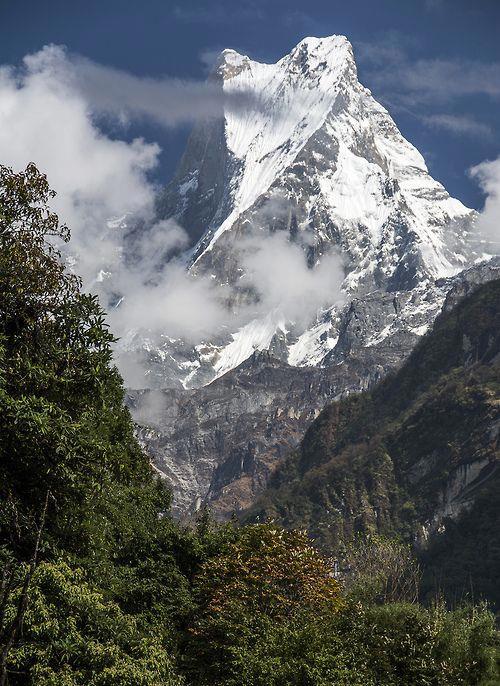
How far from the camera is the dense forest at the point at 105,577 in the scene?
25062mm

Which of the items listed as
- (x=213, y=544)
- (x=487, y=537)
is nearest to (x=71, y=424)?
(x=213, y=544)

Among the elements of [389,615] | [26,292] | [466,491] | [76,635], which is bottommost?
[76,635]

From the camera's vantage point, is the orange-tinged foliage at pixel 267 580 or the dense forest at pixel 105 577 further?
the orange-tinged foliage at pixel 267 580

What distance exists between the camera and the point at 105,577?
3681 cm

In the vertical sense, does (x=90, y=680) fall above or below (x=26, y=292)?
below

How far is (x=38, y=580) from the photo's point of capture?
26875mm

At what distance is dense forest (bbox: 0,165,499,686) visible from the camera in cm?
2506

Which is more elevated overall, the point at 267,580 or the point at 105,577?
the point at 267,580

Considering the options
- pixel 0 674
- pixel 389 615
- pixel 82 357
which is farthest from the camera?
pixel 389 615

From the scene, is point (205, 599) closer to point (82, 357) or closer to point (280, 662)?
point (280, 662)

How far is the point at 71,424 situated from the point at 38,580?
211 inches

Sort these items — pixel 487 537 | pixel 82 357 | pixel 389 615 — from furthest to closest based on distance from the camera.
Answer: pixel 487 537 → pixel 389 615 → pixel 82 357

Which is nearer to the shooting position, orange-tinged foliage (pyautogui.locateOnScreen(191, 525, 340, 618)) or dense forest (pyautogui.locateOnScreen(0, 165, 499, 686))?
dense forest (pyautogui.locateOnScreen(0, 165, 499, 686))

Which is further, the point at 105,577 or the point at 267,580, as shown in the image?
the point at 267,580
